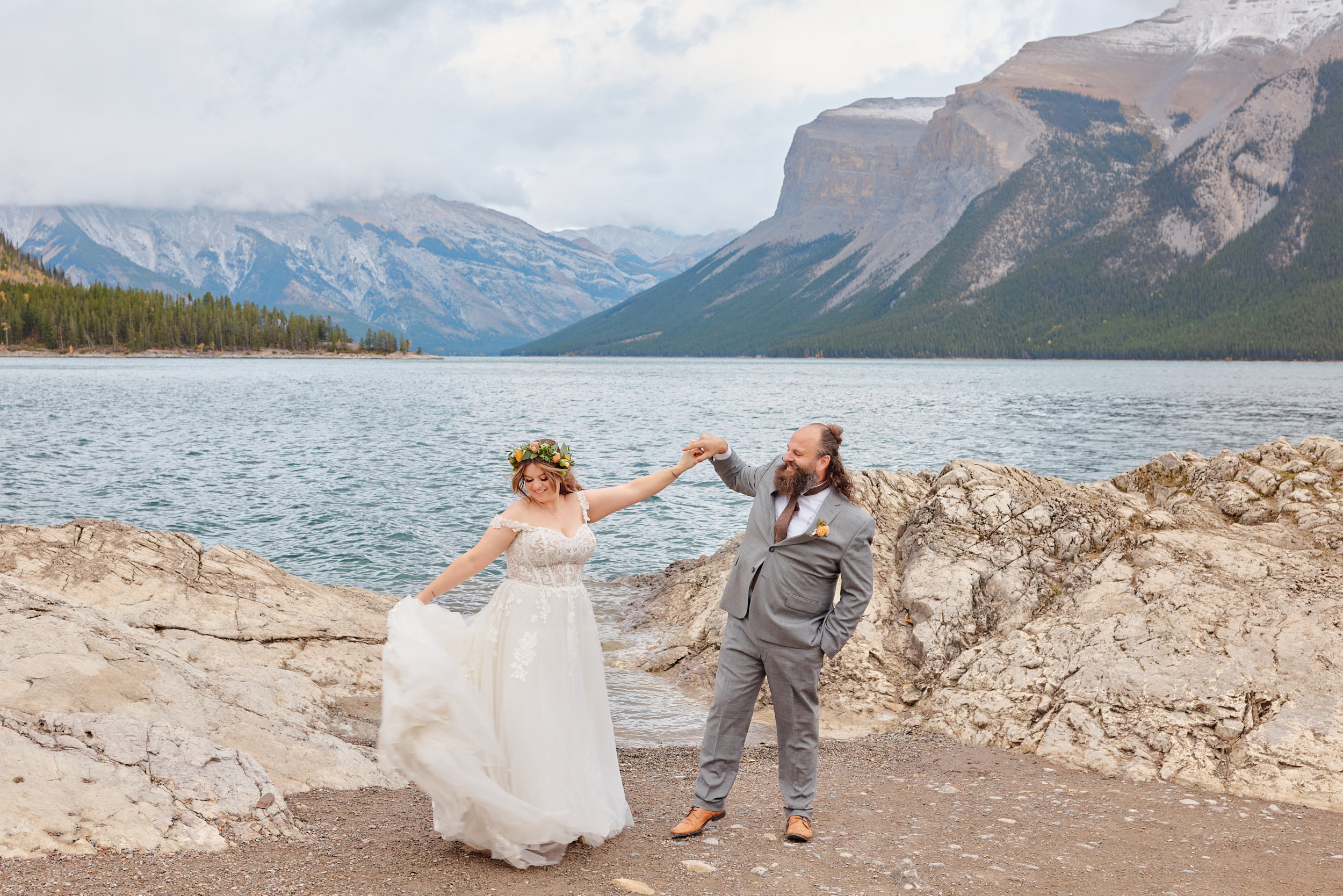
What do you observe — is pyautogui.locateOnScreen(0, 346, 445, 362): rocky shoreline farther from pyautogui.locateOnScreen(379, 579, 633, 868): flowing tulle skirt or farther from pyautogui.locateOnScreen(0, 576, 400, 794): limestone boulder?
pyautogui.locateOnScreen(379, 579, 633, 868): flowing tulle skirt

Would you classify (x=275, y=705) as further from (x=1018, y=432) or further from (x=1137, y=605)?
(x=1018, y=432)

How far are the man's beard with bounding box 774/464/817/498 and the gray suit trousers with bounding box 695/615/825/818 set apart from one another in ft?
2.82

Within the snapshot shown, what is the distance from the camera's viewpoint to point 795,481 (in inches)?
223

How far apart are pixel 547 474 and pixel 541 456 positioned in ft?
0.41

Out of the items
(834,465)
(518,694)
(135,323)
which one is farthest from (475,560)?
(135,323)

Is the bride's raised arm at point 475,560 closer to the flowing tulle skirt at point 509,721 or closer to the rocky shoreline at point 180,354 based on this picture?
the flowing tulle skirt at point 509,721

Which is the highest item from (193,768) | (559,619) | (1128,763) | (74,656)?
(559,619)

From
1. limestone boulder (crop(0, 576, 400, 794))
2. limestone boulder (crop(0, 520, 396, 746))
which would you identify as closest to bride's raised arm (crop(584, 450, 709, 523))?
limestone boulder (crop(0, 576, 400, 794))

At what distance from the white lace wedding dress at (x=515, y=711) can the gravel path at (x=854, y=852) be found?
296mm

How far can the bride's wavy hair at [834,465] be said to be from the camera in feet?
18.6

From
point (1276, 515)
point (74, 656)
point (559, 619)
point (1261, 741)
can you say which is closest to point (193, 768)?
point (74, 656)

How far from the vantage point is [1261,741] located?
23.1 ft

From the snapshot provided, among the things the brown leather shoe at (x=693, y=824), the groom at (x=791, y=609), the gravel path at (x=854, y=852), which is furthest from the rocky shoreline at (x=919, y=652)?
the groom at (x=791, y=609)

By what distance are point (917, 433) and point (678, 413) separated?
67.4ft
